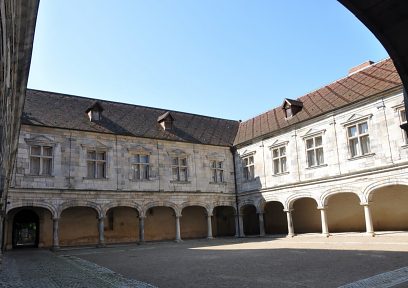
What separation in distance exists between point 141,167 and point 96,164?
7.16 feet

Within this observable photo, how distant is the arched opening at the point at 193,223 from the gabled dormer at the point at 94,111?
712 cm

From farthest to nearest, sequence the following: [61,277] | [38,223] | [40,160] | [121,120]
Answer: [121,120] < [38,223] < [40,160] < [61,277]

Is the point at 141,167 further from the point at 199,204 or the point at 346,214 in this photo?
the point at 346,214

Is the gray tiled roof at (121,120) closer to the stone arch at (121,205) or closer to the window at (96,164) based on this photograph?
the window at (96,164)

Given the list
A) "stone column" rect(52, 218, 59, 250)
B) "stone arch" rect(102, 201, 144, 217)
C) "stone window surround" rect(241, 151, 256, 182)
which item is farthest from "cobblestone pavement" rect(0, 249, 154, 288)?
"stone window surround" rect(241, 151, 256, 182)

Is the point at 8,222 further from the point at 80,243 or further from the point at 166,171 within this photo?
the point at 166,171

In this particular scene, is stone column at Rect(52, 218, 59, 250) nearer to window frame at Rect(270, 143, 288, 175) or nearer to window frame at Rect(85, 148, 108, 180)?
window frame at Rect(85, 148, 108, 180)

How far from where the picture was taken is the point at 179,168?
63.9ft

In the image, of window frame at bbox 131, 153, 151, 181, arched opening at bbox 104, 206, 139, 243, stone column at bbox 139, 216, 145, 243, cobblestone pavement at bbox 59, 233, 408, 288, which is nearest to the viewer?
cobblestone pavement at bbox 59, 233, 408, 288

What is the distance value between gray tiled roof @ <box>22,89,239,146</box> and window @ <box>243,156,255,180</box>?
167 cm

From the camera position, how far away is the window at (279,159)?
18.2 meters

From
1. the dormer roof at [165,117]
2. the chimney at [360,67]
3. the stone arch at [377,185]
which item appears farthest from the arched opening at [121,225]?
the chimney at [360,67]

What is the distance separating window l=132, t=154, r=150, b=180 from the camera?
18.3 meters

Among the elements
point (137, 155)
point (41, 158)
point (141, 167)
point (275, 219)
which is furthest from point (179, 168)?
point (41, 158)
